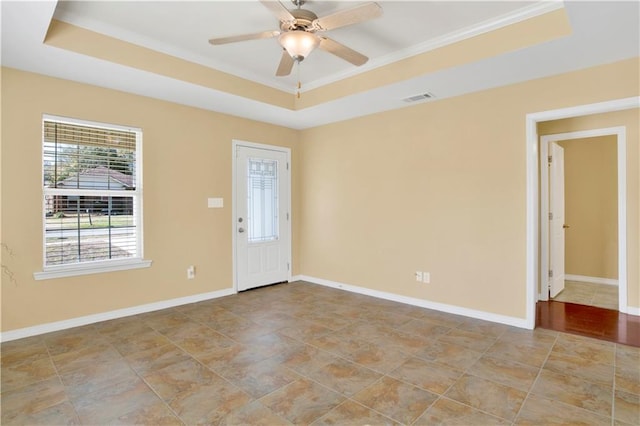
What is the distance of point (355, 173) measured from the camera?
500cm

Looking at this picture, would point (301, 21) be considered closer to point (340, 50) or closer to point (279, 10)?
point (279, 10)

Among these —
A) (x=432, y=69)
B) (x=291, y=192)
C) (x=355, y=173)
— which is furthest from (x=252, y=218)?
(x=432, y=69)

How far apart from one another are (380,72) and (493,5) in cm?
124

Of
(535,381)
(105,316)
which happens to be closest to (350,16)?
(535,381)

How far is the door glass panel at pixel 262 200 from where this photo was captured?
5.11 m

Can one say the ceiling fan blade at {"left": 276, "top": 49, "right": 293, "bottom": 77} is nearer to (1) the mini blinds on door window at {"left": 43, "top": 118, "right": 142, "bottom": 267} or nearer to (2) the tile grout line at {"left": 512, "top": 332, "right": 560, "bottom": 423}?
(1) the mini blinds on door window at {"left": 43, "top": 118, "right": 142, "bottom": 267}

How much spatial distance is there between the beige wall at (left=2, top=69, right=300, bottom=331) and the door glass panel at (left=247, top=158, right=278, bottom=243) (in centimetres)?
37

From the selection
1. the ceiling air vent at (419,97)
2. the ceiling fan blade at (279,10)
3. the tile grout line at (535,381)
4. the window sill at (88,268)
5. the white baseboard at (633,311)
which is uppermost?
the ceiling air vent at (419,97)

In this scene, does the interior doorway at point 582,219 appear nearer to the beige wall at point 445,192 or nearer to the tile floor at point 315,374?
the beige wall at point 445,192

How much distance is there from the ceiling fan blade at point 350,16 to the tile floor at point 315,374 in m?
2.48

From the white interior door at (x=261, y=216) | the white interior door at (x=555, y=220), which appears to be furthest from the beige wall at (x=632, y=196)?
the white interior door at (x=261, y=216)

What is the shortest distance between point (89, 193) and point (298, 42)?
2.79 m

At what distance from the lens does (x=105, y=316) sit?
3723 millimetres

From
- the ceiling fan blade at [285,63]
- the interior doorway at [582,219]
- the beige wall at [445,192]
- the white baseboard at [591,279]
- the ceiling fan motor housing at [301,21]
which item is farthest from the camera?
the white baseboard at [591,279]
